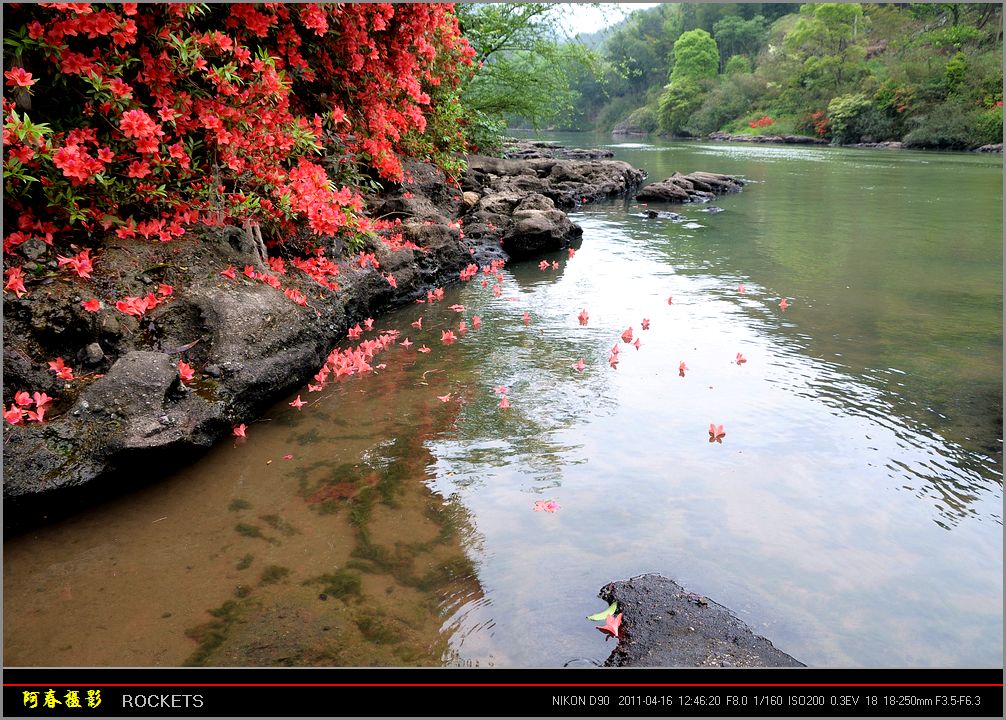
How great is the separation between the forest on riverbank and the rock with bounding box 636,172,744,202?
3.60 meters

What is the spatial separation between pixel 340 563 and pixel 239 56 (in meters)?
3.63

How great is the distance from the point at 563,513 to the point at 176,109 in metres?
3.94

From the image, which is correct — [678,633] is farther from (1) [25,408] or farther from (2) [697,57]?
(2) [697,57]

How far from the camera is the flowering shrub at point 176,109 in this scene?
12.4 ft

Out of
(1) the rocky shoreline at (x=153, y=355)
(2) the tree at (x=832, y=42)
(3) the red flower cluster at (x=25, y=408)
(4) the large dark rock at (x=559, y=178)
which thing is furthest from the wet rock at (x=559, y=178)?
(2) the tree at (x=832, y=42)

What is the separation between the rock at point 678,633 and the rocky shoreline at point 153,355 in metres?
2.70

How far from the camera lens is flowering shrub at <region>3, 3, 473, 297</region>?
3.79 m

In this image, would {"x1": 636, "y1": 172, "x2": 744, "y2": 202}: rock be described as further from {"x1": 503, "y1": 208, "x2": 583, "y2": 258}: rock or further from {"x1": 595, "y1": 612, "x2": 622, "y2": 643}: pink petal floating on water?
{"x1": 595, "y1": 612, "x2": 622, "y2": 643}: pink petal floating on water

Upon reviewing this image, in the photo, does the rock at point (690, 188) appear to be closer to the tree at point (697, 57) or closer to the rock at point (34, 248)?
the rock at point (34, 248)

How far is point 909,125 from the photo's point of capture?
4041 centimetres

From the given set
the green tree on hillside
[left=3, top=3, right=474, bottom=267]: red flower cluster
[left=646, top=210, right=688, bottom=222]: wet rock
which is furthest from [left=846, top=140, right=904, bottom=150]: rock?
[left=3, top=3, right=474, bottom=267]: red flower cluster

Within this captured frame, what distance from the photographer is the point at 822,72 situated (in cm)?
5438

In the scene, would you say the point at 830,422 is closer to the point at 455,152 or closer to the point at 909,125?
the point at 455,152

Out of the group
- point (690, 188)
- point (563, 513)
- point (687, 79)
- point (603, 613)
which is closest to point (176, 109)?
point (563, 513)
